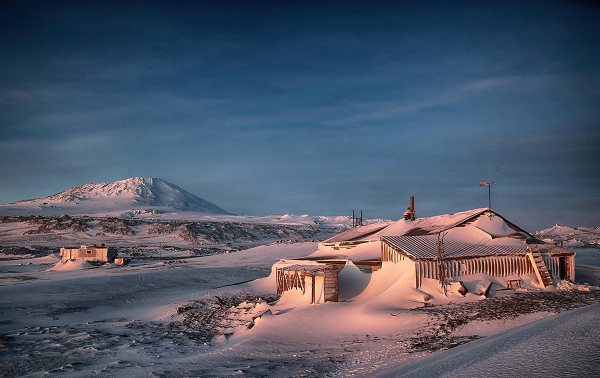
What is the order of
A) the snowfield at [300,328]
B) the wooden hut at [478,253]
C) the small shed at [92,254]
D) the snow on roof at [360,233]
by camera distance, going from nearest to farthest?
1. the snowfield at [300,328]
2. the wooden hut at [478,253]
3. the snow on roof at [360,233]
4. the small shed at [92,254]

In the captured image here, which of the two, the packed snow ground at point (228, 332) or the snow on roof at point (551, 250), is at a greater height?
the snow on roof at point (551, 250)

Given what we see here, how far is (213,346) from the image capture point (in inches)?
613

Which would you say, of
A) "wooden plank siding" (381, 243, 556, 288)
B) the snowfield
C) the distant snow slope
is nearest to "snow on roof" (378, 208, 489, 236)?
the snowfield

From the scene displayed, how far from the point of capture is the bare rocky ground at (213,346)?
12320mm

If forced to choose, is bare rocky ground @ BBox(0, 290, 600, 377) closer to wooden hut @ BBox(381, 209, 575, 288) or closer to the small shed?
wooden hut @ BBox(381, 209, 575, 288)

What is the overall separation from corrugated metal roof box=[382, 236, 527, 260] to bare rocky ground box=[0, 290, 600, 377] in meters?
3.02

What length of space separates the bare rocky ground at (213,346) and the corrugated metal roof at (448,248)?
3017 millimetres

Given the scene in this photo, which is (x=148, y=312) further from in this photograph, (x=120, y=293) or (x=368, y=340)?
(x=368, y=340)

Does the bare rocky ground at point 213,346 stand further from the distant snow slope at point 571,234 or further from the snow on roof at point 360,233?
the distant snow slope at point 571,234

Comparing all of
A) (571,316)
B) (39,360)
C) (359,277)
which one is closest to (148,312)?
(39,360)

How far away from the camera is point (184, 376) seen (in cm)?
1168

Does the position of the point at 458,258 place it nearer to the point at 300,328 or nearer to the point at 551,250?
the point at 551,250

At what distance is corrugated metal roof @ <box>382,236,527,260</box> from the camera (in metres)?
22.2

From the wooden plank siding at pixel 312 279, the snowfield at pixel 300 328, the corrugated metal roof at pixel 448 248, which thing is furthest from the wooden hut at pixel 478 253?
the wooden plank siding at pixel 312 279
